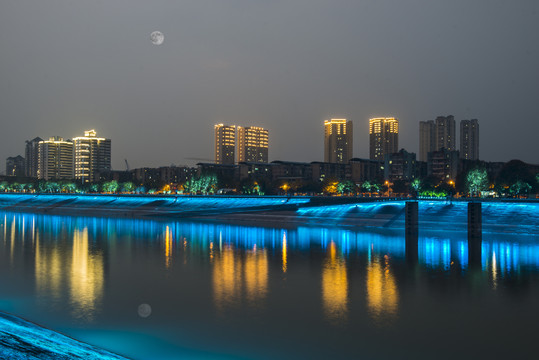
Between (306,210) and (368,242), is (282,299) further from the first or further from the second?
(306,210)

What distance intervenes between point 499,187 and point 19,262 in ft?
307

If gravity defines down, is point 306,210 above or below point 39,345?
above

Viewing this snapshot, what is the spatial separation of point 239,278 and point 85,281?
9389 millimetres

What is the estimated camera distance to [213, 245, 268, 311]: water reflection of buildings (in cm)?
2355

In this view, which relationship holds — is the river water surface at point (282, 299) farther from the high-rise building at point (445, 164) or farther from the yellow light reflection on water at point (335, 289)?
the high-rise building at point (445, 164)

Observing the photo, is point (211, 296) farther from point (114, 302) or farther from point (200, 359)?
point (200, 359)

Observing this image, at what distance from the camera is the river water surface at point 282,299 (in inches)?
667

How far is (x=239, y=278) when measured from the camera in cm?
2941

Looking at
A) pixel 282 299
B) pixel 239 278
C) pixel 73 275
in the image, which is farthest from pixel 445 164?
pixel 73 275

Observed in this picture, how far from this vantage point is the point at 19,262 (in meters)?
35.6

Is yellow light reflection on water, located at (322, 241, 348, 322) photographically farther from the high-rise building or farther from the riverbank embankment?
the high-rise building

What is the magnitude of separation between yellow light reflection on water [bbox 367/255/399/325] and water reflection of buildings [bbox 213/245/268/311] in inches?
221

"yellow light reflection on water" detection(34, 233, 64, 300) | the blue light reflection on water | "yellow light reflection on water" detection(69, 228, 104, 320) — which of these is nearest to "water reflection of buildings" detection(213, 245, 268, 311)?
the blue light reflection on water

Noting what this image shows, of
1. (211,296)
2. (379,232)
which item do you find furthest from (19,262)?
(379,232)
